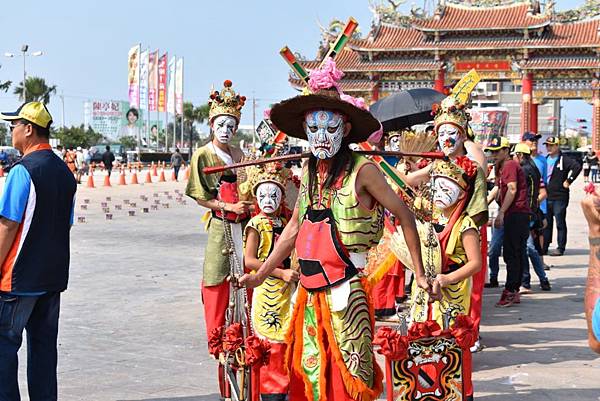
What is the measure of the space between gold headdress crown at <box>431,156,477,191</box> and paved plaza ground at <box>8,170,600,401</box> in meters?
1.49

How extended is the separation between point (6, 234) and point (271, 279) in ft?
5.89

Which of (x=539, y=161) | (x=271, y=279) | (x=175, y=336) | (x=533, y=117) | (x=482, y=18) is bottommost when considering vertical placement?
(x=175, y=336)

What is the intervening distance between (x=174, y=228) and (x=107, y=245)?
348cm

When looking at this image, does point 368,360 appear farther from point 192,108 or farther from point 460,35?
point 192,108

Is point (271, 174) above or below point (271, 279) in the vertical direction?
above

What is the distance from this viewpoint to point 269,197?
656 cm

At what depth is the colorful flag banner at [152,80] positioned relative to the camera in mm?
60456

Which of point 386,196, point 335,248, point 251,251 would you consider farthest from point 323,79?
point 251,251

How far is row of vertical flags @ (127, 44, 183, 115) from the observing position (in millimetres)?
58625

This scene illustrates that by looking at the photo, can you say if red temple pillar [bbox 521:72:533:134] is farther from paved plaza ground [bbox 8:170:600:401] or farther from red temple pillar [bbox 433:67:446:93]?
paved plaza ground [bbox 8:170:600:401]

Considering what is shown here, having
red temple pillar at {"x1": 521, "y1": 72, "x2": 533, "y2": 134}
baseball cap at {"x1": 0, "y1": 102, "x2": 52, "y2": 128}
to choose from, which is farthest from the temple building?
baseball cap at {"x1": 0, "y1": 102, "x2": 52, "y2": 128}

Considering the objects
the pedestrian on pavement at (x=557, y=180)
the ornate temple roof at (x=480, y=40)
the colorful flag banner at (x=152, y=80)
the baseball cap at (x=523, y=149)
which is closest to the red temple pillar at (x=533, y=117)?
the ornate temple roof at (x=480, y=40)

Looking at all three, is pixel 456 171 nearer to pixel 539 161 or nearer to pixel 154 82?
pixel 539 161

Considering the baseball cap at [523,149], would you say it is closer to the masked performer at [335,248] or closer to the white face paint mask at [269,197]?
the white face paint mask at [269,197]
